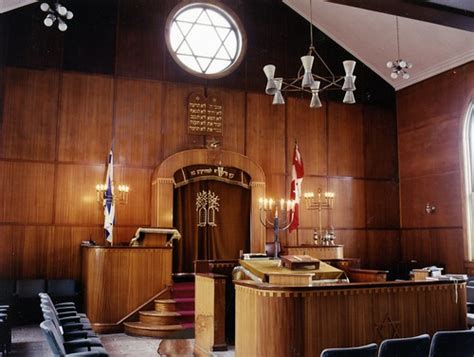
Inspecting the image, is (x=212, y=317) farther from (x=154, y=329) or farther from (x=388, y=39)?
(x=388, y=39)

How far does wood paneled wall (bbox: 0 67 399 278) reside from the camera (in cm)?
863

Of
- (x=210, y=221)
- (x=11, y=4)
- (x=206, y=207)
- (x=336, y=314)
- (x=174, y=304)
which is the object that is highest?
(x=11, y=4)

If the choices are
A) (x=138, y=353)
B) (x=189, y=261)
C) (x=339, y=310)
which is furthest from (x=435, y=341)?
(x=189, y=261)

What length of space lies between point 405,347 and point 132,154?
6674 millimetres

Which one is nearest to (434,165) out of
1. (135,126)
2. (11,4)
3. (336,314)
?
(135,126)

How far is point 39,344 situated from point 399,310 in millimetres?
4602

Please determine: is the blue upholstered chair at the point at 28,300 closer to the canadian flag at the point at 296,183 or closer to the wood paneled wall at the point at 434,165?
the canadian flag at the point at 296,183

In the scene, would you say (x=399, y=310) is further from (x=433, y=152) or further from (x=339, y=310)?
(x=433, y=152)

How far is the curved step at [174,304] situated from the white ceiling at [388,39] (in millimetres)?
6470

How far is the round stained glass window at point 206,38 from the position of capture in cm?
1007

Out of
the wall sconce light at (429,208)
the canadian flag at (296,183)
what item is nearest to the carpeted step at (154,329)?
the canadian flag at (296,183)

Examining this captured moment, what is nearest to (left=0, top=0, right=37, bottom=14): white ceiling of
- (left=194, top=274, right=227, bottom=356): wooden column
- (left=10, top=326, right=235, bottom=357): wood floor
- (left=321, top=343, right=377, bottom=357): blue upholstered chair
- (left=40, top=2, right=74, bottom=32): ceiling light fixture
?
(left=40, top=2, right=74, bottom=32): ceiling light fixture

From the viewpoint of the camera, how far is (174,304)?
7.62m

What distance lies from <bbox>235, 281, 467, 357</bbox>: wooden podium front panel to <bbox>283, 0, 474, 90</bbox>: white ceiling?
620 cm
